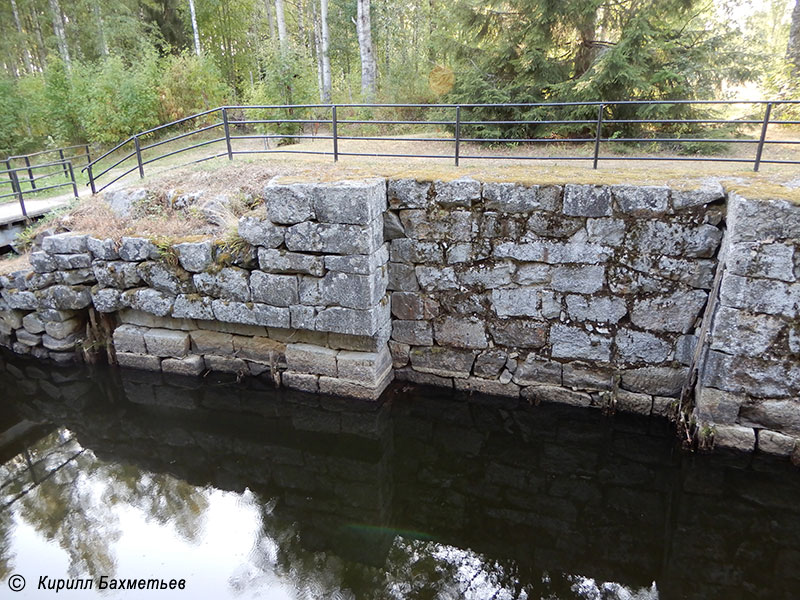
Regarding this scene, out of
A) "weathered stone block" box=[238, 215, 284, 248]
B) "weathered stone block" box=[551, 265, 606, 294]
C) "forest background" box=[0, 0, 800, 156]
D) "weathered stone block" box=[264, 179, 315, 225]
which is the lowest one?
"weathered stone block" box=[551, 265, 606, 294]

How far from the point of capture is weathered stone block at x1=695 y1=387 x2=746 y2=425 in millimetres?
5152

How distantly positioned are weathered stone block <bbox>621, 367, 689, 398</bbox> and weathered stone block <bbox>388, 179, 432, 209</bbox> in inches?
115

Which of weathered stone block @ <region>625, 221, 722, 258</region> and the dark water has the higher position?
weathered stone block @ <region>625, 221, 722, 258</region>

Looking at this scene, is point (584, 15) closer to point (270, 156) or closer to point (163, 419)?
point (270, 156)

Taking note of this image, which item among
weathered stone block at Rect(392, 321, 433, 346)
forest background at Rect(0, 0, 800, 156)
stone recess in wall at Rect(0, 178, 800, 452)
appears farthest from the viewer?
forest background at Rect(0, 0, 800, 156)

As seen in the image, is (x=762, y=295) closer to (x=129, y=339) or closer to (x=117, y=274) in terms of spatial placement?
(x=117, y=274)

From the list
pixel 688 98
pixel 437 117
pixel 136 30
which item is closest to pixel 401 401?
pixel 688 98

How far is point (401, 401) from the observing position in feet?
20.8

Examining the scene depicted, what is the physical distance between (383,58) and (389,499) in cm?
2230

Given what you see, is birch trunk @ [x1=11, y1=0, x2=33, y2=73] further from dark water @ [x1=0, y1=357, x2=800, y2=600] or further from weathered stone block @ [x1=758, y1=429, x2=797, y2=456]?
weathered stone block @ [x1=758, y1=429, x2=797, y2=456]

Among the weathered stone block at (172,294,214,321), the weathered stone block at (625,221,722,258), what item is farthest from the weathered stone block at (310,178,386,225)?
the weathered stone block at (625,221,722,258)

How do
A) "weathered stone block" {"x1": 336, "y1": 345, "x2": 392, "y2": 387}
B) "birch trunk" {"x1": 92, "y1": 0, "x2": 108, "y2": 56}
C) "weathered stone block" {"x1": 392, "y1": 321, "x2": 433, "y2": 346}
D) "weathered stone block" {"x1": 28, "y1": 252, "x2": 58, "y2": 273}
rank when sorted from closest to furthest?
"weathered stone block" {"x1": 336, "y1": 345, "x2": 392, "y2": 387}, "weathered stone block" {"x1": 392, "y1": 321, "x2": 433, "y2": 346}, "weathered stone block" {"x1": 28, "y1": 252, "x2": 58, "y2": 273}, "birch trunk" {"x1": 92, "y1": 0, "x2": 108, "y2": 56}

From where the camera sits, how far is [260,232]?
5.96m

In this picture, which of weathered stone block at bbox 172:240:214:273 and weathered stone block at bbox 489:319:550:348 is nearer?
weathered stone block at bbox 489:319:550:348
